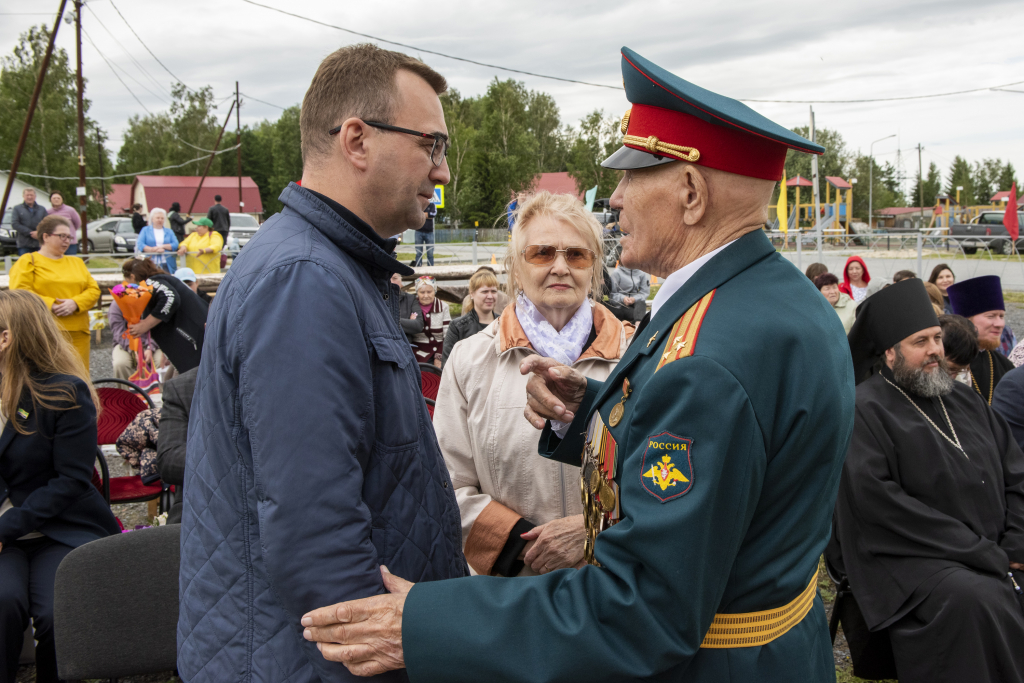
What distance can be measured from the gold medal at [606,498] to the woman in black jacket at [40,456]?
9.37ft

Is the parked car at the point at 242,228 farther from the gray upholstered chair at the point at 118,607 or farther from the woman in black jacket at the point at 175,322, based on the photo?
the gray upholstered chair at the point at 118,607

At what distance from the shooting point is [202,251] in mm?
14859

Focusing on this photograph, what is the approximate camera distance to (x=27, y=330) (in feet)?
11.5

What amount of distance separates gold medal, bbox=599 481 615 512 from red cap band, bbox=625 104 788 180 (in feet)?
2.23

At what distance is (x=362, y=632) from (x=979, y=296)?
590 cm

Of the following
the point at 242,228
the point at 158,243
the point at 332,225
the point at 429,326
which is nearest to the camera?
the point at 332,225

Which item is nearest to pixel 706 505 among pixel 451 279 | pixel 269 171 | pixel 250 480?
pixel 250 480

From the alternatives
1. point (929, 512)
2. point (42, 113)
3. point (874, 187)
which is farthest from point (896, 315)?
point (874, 187)

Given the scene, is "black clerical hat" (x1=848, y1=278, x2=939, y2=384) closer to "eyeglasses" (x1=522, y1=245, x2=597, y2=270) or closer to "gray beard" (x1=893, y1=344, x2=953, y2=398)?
"gray beard" (x1=893, y1=344, x2=953, y2=398)

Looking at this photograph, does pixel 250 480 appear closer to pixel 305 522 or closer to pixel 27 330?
pixel 305 522

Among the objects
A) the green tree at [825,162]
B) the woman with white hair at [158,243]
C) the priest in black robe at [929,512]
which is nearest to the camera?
the priest in black robe at [929,512]

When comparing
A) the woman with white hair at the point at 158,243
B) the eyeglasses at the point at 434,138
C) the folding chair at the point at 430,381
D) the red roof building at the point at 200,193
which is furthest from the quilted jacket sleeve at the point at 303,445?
the red roof building at the point at 200,193

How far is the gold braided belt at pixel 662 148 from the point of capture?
4.64ft

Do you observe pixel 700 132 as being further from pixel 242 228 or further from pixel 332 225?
pixel 242 228
